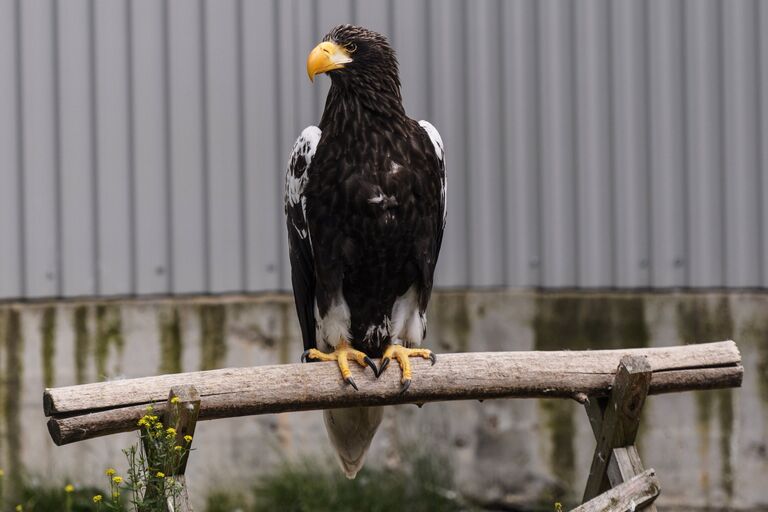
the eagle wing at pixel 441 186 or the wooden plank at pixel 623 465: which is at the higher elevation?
the eagle wing at pixel 441 186

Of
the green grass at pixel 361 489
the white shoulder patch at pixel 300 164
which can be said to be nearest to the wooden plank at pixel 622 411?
the white shoulder patch at pixel 300 164

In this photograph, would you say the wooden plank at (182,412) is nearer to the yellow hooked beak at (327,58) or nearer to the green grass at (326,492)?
the yellow hooked beak at (327,58)

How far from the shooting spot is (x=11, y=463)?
197 inches

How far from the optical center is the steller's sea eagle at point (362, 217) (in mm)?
3557

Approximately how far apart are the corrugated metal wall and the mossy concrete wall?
0.14 meters

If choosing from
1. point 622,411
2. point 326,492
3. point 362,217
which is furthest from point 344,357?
point 326,492

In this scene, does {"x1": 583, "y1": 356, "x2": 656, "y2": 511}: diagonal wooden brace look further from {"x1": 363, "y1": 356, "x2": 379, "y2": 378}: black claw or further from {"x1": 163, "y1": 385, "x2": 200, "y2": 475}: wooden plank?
{"x1": 163, "y1": 385, "x2": 200, "y2": 475}: wooden plank

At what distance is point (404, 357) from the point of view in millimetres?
3434

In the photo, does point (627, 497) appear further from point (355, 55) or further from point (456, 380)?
point (355, 55)

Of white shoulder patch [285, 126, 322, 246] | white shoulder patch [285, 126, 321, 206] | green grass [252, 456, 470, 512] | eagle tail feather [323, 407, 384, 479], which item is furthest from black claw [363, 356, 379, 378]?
green grass [252, 456, 470, 512]

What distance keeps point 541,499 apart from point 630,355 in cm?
204

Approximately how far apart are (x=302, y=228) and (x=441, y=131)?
1.71m

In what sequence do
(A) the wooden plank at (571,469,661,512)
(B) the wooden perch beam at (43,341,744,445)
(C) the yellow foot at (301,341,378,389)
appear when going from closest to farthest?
(B) the wooden perch beam at (43,341,744,445) → (A) the wooden plank at (571,469,661,512) → (C) the yellow foot at (301,341,378,389)

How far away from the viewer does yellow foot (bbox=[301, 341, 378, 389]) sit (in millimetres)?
3330
